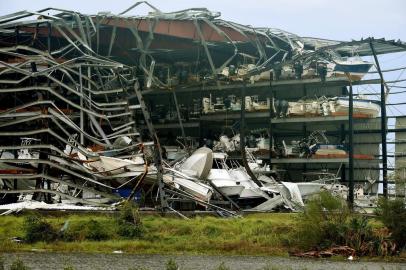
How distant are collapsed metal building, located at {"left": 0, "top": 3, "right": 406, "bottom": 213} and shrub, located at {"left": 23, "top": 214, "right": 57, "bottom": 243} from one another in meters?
10.2

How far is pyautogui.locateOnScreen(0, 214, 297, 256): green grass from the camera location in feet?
88.3

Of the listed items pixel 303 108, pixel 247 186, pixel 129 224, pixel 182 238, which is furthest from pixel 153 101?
pixel 182 238

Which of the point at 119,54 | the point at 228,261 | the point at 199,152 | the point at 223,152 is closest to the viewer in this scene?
the point at 228,261

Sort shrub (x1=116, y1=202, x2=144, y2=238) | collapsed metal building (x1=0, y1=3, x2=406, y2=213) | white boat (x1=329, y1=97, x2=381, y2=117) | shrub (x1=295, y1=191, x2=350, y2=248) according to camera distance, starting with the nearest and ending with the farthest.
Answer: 1. shrub (x1=295, y1=191, x2=350, y2=248)
2. shrub (x1=116, y1=202, x2=144, y2=238)
3. collapsed metal building (x1=0, y1=3, x2=406, y2=213)
4. white boat (x1=329, y1=97, x2=381, y2=117)

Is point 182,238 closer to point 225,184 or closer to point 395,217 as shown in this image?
point 395,217

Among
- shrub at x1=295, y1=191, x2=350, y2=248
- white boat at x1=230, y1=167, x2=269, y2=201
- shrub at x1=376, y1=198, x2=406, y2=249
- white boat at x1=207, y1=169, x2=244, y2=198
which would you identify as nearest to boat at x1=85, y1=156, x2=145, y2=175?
white boat at x1=207, y1=169, x2=244, y2=198

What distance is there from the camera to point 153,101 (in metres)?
71.2

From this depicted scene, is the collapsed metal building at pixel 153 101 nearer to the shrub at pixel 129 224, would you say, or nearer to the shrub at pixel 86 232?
the shrub at pixel 129 224

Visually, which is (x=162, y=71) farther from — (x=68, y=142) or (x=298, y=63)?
(x=68, y=142)

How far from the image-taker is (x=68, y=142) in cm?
4128

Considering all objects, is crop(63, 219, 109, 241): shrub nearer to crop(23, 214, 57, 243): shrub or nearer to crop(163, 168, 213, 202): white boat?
crop(23, 214, 57, 243): shrub

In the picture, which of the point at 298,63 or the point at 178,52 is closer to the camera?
the point at 298,63

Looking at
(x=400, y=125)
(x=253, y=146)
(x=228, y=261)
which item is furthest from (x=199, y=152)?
(x=228, y=261)

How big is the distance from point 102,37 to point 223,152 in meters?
14.2
